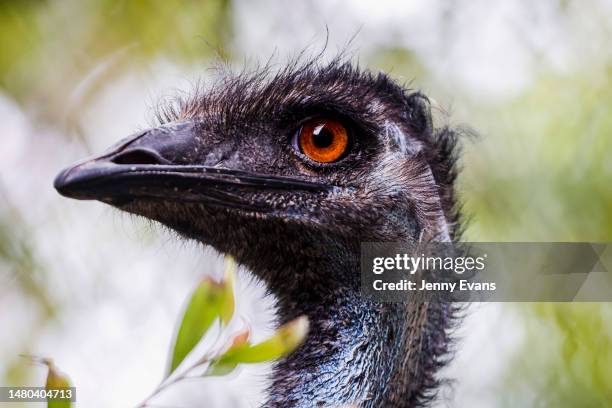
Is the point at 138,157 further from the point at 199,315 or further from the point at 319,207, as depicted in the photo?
the point at 199,315

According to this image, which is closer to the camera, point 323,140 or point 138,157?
point 138,157

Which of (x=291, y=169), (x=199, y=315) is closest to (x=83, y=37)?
(x=291, y=169)

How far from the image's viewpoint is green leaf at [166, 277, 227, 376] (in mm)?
689

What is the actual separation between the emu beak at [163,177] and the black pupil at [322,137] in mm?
69

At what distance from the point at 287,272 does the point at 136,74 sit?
1.09 m

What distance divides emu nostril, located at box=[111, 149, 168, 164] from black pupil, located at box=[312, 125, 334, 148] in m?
0.28

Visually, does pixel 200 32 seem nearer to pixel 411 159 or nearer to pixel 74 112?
pixel 74 112

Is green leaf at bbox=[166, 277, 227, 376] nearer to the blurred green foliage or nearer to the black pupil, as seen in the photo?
the black pupil

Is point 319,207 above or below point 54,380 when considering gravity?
above

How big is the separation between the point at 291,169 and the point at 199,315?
76 centimetres

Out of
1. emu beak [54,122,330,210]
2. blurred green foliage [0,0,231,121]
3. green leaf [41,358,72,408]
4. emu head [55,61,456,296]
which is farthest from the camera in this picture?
blurred green foliage [0,0,231,121]

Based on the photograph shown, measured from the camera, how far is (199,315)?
70 centimetres

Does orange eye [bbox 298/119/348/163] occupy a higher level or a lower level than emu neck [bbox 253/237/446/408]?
higher

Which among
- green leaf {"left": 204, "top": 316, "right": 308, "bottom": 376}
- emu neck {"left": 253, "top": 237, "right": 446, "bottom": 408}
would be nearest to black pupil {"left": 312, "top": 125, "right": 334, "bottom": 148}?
emu neck {"left": 253, "top": 237, "right": 446, "bottom": 408}
